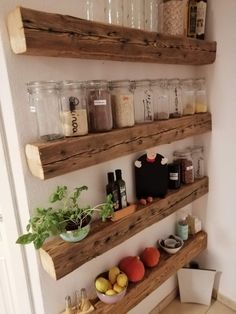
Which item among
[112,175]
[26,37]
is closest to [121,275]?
[112,175]

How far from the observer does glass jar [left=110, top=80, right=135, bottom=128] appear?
1084 mm

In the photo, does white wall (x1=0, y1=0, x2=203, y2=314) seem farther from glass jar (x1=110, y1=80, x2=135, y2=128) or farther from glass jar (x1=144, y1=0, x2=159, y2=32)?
glass jar (x1=144, y1=0, x2=159, y2=32)

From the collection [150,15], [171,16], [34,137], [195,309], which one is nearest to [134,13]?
[150,15]

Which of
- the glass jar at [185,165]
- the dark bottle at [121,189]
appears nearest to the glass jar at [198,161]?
the glass jar at [185,165]

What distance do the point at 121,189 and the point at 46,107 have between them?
19.6 inches

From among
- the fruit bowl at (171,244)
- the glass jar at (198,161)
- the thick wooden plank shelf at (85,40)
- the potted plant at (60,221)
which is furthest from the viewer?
the glass jar at (198,161)

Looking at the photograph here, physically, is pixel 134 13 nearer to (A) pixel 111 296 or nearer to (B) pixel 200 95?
(B) pixel 200 95

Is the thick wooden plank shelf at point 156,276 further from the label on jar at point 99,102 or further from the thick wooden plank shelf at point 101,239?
the label on jar at point 99,102

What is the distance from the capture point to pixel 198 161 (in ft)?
5.32

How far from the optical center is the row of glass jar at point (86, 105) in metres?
0.94

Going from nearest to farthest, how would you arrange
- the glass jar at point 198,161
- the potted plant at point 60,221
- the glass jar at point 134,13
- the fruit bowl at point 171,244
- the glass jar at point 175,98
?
the potted plant at point 60,221
the glass jar at point 134,13
the glass jar at point 175,98
the fruit bowl at point 171,244
the glass jar at point 198,161

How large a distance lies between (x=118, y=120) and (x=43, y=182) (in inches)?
16.0

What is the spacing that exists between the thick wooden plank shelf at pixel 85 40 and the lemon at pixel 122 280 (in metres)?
0.98

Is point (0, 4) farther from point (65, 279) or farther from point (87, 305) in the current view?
point (87, 305)
